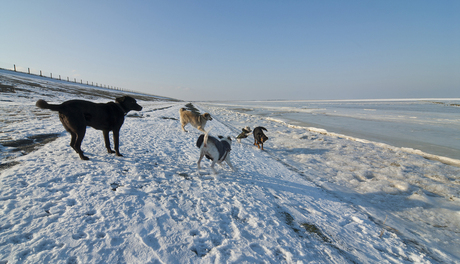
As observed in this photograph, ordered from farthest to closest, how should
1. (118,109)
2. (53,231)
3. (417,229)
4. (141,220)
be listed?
(118,109)
(417,229)
(141,220)
(53,231)

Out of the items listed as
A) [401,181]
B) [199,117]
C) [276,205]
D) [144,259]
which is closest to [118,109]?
[144,259]

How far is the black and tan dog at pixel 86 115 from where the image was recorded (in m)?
4.09

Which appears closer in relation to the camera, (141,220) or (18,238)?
(18,238)

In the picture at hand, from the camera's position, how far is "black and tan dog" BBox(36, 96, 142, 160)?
4094 mm

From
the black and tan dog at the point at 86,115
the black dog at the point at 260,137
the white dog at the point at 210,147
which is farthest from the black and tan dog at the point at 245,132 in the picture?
the black and tan dog at the point at 86,115

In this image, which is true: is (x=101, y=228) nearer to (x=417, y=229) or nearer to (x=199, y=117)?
(x=417, y=229)

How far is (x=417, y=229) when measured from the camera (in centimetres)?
347

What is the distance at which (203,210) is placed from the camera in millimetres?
3176

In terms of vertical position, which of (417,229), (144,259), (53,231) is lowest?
(417,229)

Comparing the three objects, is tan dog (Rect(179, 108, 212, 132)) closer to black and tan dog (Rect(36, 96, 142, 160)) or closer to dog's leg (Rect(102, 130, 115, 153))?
black and tan dog (Rect(36, 96, 142, 160))

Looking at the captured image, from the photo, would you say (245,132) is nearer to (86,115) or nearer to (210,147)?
(210,147)

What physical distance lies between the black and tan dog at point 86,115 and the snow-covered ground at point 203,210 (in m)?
0.68

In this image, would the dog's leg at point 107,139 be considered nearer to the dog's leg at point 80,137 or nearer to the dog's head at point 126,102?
the dog's leg at point 80,137

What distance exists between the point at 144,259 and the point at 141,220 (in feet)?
2.47
